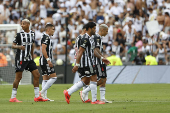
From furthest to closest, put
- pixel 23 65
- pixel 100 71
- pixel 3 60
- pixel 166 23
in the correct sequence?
pixel 166 23 < pixel 3 60 < pixel 23 65 < pixel 100 71

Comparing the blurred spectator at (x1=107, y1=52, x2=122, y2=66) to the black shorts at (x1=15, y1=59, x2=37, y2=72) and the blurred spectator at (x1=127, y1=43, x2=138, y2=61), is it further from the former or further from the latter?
the black shorts at (x1=15, y1=59, x2=37, y2=72)

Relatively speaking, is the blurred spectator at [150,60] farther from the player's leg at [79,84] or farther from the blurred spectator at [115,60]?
the player's leg at [79,84]

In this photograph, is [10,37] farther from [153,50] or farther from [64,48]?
[153,50]

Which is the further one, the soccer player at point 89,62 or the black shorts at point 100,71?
the black shorts at point 100,71

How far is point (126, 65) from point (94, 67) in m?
10.8

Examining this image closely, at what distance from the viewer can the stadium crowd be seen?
22.2 meters

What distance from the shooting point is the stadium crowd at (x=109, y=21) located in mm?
22250

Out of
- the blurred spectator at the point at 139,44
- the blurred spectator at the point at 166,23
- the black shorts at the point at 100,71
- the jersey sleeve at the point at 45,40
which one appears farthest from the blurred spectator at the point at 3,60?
the black shorts at the point at 100,71

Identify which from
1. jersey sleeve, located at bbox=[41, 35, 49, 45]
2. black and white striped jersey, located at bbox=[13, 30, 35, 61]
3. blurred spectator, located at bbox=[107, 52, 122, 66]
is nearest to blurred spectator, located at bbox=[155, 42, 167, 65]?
blurred spectator, located at bbox=[107, 52, 122, 66]

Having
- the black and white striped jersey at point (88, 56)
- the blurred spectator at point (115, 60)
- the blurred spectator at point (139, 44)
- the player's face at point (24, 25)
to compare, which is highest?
the player's face at point (24, 25)

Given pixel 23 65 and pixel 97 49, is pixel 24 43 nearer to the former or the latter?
pixel 23 65

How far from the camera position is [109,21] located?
2586cm

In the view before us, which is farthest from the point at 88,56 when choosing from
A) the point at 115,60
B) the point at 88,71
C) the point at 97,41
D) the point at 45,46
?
the point at 115,60

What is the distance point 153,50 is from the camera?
22.3m
